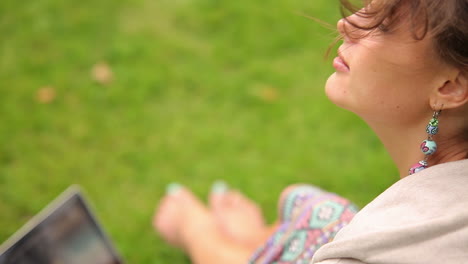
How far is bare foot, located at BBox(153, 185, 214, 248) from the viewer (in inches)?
88.0

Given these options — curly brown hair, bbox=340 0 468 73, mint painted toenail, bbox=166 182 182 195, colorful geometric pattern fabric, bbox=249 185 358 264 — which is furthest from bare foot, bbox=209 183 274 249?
curly brown hair, bbox=340 0 468 73

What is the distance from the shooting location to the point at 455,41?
98 cm

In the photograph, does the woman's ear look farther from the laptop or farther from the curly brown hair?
the laptop

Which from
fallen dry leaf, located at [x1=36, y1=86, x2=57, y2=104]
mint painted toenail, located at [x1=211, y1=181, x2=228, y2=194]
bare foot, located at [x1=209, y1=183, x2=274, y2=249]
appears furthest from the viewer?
fallen dry leaf, located at [x1=36, y1=86, x2=57, y2=104]

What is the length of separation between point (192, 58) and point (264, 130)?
0.62 metres

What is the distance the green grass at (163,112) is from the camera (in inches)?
96.2

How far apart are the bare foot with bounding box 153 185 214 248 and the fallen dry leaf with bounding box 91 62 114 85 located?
0.78m

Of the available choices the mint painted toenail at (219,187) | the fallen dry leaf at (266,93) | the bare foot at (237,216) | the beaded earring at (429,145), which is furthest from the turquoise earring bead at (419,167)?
the fallen dry leaf at (266,93)

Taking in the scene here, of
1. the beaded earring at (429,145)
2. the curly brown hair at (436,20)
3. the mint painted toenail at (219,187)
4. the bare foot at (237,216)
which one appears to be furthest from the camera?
the mint painted toenail at (219,187)

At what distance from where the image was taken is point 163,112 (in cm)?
270

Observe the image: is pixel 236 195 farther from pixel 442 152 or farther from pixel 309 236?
pixel 442 152

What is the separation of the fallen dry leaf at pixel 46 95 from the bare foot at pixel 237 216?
101 cm

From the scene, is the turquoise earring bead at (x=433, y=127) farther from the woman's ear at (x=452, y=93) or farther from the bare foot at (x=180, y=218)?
the bare foot at (x=180, y=218)

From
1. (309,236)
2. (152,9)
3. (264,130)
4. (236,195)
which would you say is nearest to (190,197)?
(236,195)
